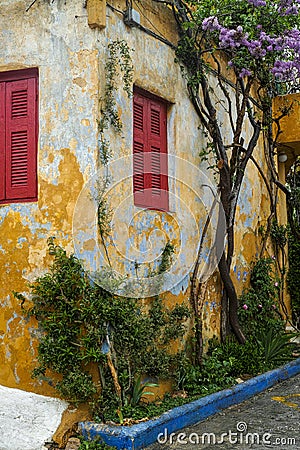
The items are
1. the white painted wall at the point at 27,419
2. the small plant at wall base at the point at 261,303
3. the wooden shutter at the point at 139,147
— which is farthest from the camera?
the small plant at wall base at the point at 261,303

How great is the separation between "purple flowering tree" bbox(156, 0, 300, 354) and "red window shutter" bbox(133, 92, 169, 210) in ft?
2.65

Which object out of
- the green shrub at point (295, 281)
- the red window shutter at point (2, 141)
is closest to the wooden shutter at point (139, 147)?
the red window shutter at point (2, 141)

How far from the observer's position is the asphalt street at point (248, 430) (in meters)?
5.57

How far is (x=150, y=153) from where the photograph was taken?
22.8ft

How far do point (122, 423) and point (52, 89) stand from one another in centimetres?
324

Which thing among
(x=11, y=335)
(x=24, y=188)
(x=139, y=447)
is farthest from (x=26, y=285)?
(x=139, y=447)

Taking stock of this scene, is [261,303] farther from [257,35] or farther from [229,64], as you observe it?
[257,35]

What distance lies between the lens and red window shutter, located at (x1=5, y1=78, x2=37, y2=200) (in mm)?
6191

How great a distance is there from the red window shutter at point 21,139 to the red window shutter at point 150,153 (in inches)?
43.3

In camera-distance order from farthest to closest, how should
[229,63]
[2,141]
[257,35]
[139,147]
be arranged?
[229,63] < [257,35] < [139,147] < [2,141]

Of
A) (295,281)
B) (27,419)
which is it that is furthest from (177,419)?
(295,281)

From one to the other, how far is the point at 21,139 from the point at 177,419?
3158mm

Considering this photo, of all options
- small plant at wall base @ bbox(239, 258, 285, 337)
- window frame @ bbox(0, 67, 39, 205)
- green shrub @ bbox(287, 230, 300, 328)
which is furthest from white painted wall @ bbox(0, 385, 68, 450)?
green shrub @ bbox(287, 230, 300, 328)

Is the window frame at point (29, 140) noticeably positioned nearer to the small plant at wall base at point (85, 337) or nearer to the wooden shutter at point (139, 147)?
the small plant at wall base at point (85, 337)
